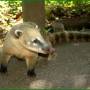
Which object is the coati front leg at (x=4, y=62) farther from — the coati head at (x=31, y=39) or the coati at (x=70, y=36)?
the coati at (x=70, y=36)

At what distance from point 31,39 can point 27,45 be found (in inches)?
3.4

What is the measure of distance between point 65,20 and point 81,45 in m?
1.61

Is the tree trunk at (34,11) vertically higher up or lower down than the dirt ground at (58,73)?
higher up

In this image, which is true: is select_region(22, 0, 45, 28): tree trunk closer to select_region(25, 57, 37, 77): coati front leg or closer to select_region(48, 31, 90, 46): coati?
select_region(48, 31, 90, 46): coati

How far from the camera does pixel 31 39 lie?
3.44 m

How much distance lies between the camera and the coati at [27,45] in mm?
3391

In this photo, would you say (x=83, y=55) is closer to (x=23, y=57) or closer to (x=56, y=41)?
(x=56, y=41)

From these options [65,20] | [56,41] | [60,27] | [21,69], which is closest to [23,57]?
[21,69]

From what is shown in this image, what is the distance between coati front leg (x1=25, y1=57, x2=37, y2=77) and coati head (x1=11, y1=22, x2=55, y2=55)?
24 centimetres

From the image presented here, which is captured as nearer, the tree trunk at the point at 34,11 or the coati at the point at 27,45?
the coati at the point at 27,45

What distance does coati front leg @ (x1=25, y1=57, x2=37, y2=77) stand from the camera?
3741 millimetres

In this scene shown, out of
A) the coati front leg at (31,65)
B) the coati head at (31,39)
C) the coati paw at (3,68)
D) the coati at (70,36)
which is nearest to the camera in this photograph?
the coati head at (31,39)

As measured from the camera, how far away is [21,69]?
415 cm

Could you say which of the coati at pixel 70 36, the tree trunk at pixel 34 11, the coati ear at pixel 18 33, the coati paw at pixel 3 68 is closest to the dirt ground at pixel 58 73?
the coati paw at pixel 3 68
